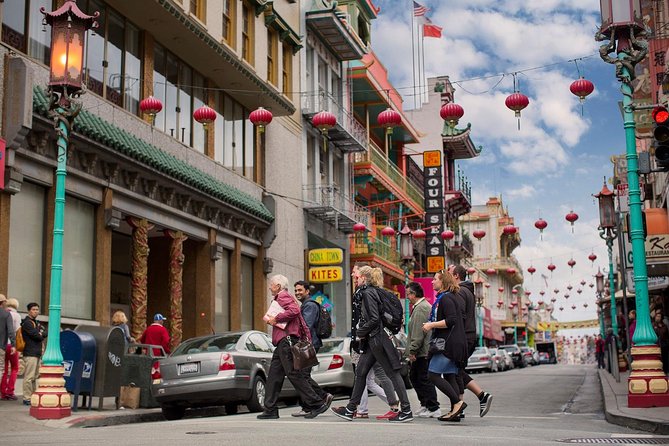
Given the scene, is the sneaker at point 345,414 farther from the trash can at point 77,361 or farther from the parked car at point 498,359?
the parked car at point 498,359

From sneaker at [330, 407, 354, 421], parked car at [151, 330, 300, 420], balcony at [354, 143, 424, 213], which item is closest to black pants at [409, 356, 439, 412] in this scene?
sneaker at [330, 407, 354, 421]

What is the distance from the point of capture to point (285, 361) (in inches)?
499

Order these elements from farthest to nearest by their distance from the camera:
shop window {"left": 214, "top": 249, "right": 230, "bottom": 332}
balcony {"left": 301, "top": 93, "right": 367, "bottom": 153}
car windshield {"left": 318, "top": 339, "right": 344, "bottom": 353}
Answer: balcony {"left": 301, "top": 93, "right": 367, "bottom": 153}, shop window {"left": 214, "top": 249, "right": 230, "bottom": 332}, car windshield {"left": 318, "top": 339, "right": 344, "bottom": 353}

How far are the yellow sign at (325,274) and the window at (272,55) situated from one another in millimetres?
7009

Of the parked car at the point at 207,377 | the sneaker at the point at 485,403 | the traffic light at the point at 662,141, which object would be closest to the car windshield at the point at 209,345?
the parked car at the point at 207,377

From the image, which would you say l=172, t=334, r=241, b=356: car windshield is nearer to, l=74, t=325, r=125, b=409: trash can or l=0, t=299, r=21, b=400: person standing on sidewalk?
l=74, t=325, r=125, b=409: trash can

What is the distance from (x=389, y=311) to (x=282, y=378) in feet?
5.70

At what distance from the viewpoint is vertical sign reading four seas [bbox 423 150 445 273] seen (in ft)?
167

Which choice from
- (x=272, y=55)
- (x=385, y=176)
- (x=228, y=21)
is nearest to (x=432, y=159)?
(x=385, y=176)

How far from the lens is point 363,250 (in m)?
40.7

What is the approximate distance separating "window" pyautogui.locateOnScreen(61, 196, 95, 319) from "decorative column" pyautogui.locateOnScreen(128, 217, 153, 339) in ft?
5.22

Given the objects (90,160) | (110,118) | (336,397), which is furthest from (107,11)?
(336,397)

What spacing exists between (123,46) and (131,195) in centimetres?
371

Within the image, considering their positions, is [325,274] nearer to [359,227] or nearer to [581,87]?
[359,227]
